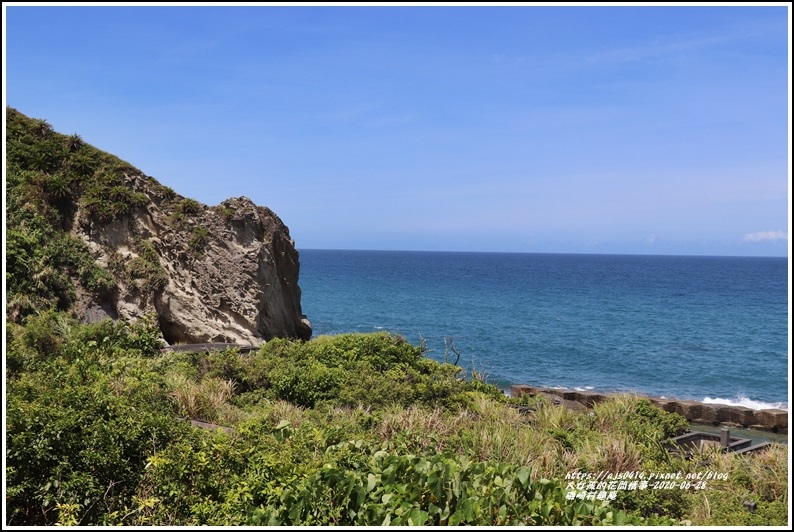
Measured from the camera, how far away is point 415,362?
15195 millimetres

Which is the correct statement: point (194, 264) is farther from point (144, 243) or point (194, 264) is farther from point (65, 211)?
point (65, 211)

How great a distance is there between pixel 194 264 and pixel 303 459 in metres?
14.9

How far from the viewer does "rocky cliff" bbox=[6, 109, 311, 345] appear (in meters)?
17.6

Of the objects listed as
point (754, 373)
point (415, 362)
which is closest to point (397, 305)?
point (754, 373)

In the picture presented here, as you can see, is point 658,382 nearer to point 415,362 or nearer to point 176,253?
point 415,362

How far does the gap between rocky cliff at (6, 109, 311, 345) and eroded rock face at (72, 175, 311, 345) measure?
1.2 inches

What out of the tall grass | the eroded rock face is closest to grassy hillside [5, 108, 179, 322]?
the eroded rock face

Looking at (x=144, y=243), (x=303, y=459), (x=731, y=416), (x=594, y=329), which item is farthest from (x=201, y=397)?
(x=594, y=329)

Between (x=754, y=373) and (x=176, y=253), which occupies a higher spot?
(x=176, y=253)

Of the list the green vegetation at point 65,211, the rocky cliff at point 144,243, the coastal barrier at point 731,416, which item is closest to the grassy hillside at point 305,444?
the green vegetation at point 65,211

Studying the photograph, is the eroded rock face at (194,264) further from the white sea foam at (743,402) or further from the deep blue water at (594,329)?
the white sea foam at (743,402)

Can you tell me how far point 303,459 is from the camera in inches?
270

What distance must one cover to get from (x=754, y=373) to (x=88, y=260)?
31.6m

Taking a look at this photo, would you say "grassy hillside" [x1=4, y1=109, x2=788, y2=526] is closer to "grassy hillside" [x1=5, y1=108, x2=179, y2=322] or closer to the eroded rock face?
"grassy hillside" [x1=5, y1=108, x2=179, y2=322]
